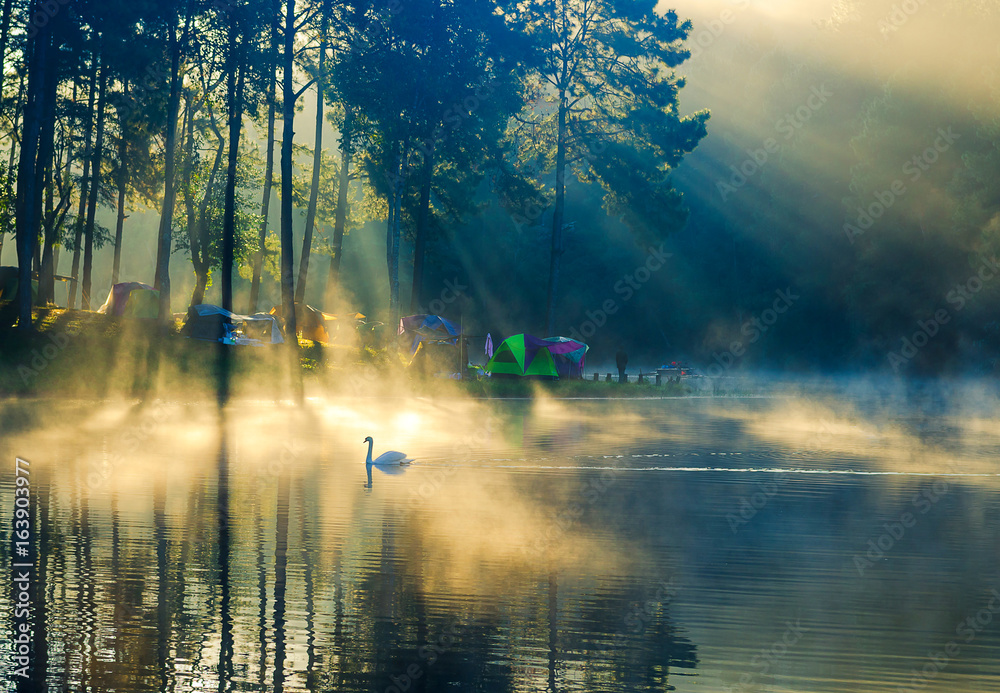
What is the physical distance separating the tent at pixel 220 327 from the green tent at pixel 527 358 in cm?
1054

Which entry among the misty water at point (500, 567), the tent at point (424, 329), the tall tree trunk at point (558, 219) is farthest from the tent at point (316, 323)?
the misty water at point (500, 567)

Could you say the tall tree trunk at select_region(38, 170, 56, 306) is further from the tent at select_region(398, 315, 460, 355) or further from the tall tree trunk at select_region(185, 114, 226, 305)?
the tent at select_region(398, 315, 460, 355)

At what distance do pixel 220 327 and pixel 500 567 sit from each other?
103 feet

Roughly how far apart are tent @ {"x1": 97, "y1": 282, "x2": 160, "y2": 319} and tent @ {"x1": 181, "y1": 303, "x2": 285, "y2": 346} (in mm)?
6241

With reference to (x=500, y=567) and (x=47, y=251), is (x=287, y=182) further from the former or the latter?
(x=500, y=567)

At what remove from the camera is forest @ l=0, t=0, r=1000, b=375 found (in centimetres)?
3528

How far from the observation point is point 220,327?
38531 millimetres

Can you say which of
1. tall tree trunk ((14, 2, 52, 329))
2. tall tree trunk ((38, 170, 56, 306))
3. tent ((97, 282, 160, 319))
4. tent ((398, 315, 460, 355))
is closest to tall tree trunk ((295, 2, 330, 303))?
tent ((398, 315, 460, 355))

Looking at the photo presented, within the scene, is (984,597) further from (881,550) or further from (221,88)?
(221,88)

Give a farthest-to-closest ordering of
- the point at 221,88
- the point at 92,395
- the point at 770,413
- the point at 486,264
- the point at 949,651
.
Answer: the point at 486,264 < the point at 221,88 < the point at 770,413 < the point at 92,395 < the point at 949,651

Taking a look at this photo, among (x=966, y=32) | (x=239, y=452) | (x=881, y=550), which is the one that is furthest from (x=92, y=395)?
(x=966, y=32)

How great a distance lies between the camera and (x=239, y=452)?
57.4ft

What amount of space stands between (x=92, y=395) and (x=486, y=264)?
192 feet

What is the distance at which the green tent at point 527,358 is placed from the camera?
43.5m
